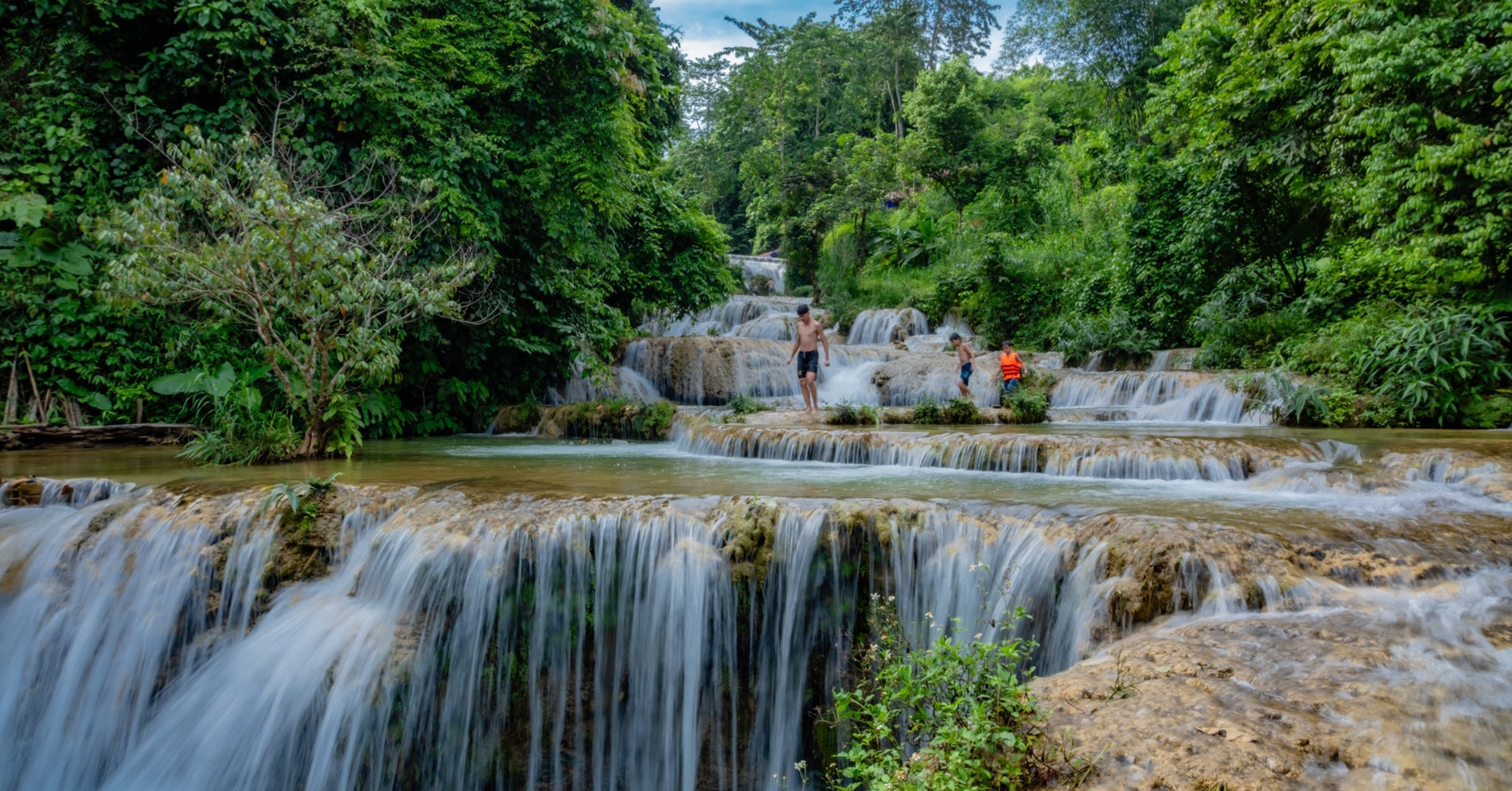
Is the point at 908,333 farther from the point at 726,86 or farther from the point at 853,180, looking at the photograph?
the point at 726,86

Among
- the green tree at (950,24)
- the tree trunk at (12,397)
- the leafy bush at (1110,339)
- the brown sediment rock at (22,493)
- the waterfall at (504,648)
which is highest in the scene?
the green tree at (950,24)

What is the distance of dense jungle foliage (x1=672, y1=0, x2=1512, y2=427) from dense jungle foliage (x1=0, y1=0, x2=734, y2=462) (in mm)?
10528

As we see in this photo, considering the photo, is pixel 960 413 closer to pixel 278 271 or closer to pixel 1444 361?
pixel 1444 361

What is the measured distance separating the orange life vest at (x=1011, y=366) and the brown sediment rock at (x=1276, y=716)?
9.68m

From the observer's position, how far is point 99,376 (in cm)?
1005

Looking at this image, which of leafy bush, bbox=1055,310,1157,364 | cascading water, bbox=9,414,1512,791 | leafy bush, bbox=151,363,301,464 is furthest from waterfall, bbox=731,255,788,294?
cascading water, bbox=9,414,1512,791

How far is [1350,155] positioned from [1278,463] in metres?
8.08

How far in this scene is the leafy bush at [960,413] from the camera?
11.5m

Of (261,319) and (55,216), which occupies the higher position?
(55,216)

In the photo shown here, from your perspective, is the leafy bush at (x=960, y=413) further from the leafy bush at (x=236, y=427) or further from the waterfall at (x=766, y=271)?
the waterfall at (x=766, y=271)

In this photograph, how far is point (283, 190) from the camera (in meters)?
7.53

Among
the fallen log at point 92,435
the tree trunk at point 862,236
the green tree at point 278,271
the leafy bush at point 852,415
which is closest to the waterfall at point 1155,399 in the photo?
the leafy bush at point 852,415

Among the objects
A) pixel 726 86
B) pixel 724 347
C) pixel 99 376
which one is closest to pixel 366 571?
pixel 99 376

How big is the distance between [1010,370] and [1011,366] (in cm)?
8
